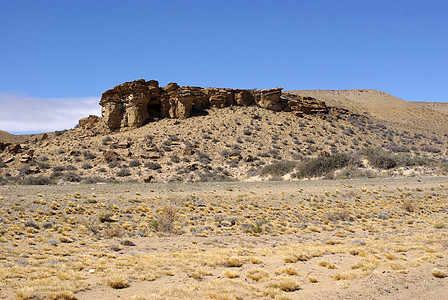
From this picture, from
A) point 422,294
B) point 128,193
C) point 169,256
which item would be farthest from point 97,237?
point 422,294

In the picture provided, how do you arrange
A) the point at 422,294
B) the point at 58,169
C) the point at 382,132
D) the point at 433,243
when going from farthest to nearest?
the point at 382,132 < the point at 58,169 < the point at 433,243 < the point at 422,294

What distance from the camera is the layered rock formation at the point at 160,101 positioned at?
147 ft

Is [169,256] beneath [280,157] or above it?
beneath

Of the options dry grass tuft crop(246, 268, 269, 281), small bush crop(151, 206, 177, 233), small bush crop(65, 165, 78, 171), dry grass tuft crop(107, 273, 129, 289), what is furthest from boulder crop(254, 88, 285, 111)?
dry grass tuft crop(107, 273, 129, 289)

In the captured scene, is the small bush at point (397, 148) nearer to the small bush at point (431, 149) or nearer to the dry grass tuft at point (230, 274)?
the small bush at point (431, 149)

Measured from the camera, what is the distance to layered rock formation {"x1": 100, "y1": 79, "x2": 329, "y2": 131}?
147 feet

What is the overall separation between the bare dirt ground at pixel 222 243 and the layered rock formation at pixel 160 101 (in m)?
25.7

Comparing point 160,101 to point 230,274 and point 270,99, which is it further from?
point 230,274

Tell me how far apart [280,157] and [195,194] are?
855 inches

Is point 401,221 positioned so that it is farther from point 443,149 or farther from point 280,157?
point 443,149

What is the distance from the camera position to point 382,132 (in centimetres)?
5541

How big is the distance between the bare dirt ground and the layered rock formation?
84.3ft

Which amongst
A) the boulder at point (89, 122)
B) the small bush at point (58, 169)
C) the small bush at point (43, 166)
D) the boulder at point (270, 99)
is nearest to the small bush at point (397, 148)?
the boulder at point (270, 99)

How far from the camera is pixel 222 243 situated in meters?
11.8
